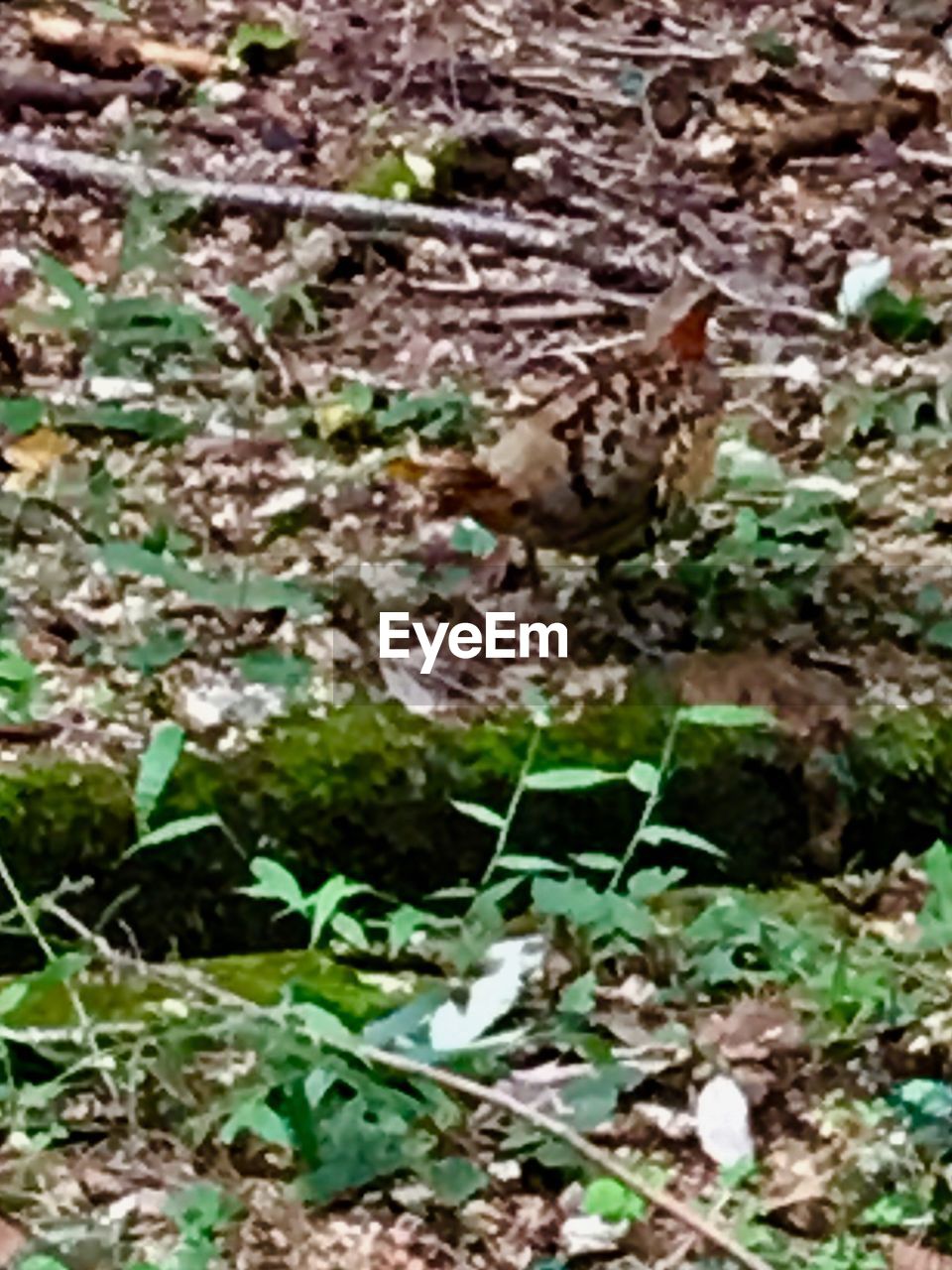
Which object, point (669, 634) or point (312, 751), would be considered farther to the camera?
point (669, 634)

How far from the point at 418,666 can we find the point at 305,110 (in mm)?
2019

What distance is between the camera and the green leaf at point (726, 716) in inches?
109

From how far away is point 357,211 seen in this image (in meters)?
4.25

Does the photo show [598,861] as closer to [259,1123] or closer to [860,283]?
[259,1123]

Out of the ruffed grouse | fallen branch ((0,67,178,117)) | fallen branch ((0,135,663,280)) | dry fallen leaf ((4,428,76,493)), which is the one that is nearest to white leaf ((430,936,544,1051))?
the ruffed grouse

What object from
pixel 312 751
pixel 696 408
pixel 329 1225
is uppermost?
pixel 696 408

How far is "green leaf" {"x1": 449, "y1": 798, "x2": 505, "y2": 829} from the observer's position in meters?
2.63

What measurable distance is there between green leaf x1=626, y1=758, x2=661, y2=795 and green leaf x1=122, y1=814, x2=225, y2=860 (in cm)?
51

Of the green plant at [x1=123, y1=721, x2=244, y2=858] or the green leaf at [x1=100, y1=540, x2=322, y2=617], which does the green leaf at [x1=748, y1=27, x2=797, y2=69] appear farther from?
the green plant at [x1=123, y1=721, x2=244, y2=858]

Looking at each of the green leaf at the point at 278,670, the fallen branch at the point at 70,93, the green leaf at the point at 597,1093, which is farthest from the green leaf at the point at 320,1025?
the fallen branch at the point at 70,93

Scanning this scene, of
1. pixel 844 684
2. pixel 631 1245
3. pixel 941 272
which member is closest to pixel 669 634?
pixel 844 684

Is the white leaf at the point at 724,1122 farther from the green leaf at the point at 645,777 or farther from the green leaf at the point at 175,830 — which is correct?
the green leaf at the point at 175,830

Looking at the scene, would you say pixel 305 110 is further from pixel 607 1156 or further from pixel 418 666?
pixel 607 1156

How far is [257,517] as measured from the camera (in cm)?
337
